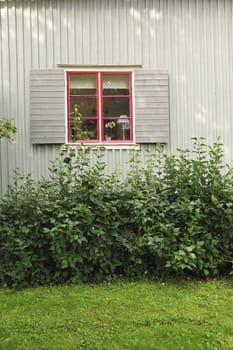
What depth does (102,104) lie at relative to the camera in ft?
21.8

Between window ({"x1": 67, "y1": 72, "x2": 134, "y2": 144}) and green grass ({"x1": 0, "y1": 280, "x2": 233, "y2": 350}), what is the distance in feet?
9.29

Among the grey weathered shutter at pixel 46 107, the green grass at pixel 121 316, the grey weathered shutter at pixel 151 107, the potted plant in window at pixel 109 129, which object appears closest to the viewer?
the green grass at pixel 121 316

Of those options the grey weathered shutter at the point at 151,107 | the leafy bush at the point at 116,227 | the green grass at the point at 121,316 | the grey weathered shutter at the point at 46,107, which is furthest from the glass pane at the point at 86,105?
the green grass at the point at 121,316

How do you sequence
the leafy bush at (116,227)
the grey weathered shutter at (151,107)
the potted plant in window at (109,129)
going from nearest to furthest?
the leafy bush at (116,227)
the grey weathered shutter at (151,107)
the potted plant in window at (109,129)

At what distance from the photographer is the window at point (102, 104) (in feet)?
21.7

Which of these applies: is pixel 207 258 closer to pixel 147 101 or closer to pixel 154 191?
pixel 154 191

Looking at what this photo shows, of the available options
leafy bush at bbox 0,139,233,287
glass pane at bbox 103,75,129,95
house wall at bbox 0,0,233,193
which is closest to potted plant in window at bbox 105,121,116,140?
A: house wall at bbox 0,0,233,193

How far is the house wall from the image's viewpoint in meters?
6.45

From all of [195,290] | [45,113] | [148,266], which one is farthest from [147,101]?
[195,290]

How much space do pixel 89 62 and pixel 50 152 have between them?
5.71 feet

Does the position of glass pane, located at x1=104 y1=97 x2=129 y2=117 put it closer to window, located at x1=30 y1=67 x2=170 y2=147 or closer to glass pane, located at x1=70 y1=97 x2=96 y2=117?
window, located at x1=30 y1=67 x2=170 y2=147

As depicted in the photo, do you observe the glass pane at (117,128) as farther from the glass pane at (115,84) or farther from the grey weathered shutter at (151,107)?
the glass pane at (115,84)

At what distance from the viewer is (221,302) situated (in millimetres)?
4367

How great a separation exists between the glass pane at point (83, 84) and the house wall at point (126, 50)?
0.26 meters
